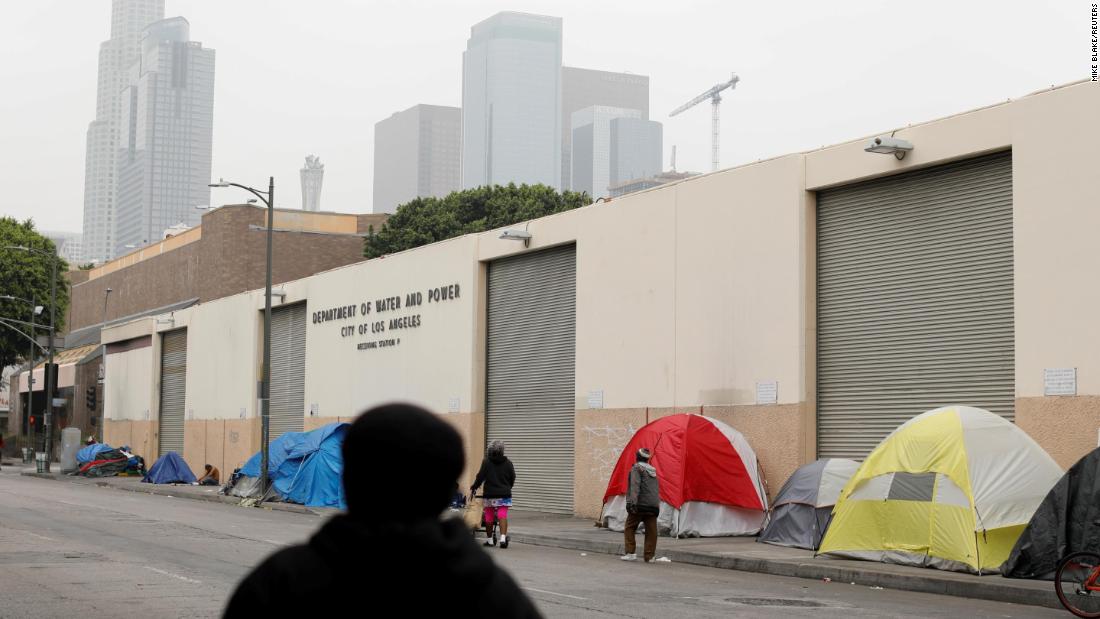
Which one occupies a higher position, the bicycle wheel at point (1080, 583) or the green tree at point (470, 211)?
the green tree at point (470, 211)

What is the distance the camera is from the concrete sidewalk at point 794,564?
1512cm

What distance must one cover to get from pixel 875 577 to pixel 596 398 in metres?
12.5

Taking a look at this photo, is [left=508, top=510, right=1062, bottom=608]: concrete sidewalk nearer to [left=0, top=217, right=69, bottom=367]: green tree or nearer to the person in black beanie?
the person in black beanie

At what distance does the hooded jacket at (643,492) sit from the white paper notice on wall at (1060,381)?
566cm

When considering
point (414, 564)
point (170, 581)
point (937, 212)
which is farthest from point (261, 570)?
point (937, 212)

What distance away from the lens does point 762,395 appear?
78.8 feet

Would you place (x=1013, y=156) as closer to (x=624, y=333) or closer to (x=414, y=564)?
(x=624, y=333)

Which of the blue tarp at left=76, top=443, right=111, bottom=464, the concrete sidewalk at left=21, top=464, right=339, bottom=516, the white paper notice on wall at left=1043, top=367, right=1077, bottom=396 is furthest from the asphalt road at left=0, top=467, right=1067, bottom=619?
the blue tarp at left=76, top=443, right=111, bottom=464

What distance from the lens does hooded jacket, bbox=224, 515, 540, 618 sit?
2.75 meters

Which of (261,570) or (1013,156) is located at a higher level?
(1013,156)

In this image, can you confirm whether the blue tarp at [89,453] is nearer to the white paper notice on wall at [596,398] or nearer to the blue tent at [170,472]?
the blue tent at [170,472]

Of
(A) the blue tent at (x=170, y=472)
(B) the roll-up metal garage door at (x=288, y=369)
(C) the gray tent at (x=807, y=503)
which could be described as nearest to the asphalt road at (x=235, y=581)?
(C) the gray tent at (x=807, y=503)

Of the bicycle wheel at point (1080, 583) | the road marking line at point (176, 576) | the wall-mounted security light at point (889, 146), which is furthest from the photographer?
the wall-mounted security light at point (889, 146)

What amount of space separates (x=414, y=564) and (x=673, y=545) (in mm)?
18881
